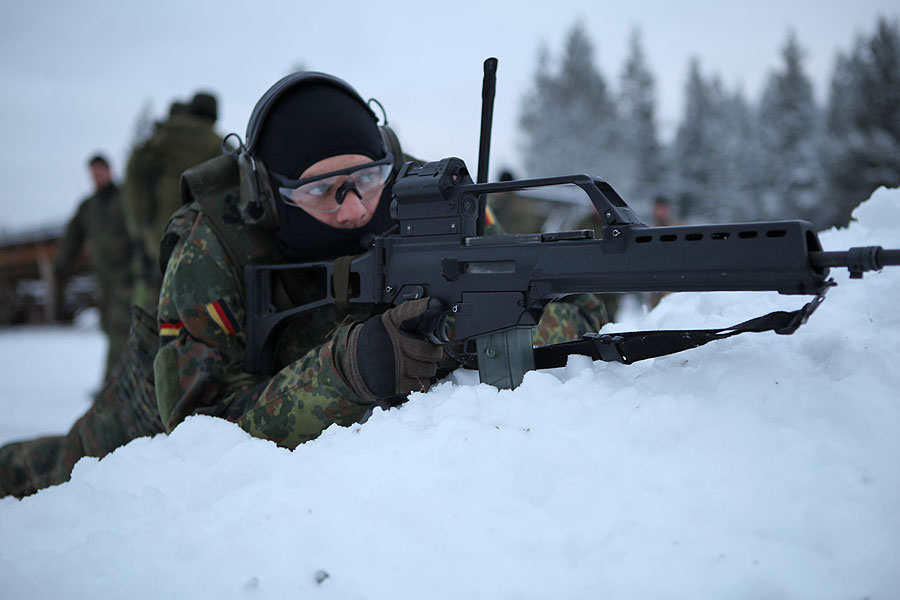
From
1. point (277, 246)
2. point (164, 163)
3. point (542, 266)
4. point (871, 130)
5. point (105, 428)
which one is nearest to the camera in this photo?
point (542, 266)

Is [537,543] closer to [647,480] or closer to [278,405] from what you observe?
[647,480]

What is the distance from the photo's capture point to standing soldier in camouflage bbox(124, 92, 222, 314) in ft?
18.2

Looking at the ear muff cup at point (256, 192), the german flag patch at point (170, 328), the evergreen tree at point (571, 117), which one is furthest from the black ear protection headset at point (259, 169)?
the evergreen tree at point (571, 117)

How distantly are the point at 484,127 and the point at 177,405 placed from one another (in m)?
1.49

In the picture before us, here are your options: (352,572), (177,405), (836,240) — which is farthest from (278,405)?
(836,240)

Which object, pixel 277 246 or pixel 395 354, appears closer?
pixel 395 354

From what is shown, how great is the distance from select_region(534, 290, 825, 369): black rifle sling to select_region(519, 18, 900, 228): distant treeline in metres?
24.8

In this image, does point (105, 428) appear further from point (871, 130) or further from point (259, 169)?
point (871, 130)

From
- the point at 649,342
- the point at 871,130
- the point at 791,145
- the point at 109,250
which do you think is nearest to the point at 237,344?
the point at 649,342

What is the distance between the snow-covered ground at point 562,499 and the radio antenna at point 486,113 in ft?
2.68

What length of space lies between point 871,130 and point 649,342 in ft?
81.6

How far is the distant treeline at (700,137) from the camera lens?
3027 cm

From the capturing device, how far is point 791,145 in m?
32.3

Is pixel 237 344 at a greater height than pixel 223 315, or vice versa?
pixel 223 315
